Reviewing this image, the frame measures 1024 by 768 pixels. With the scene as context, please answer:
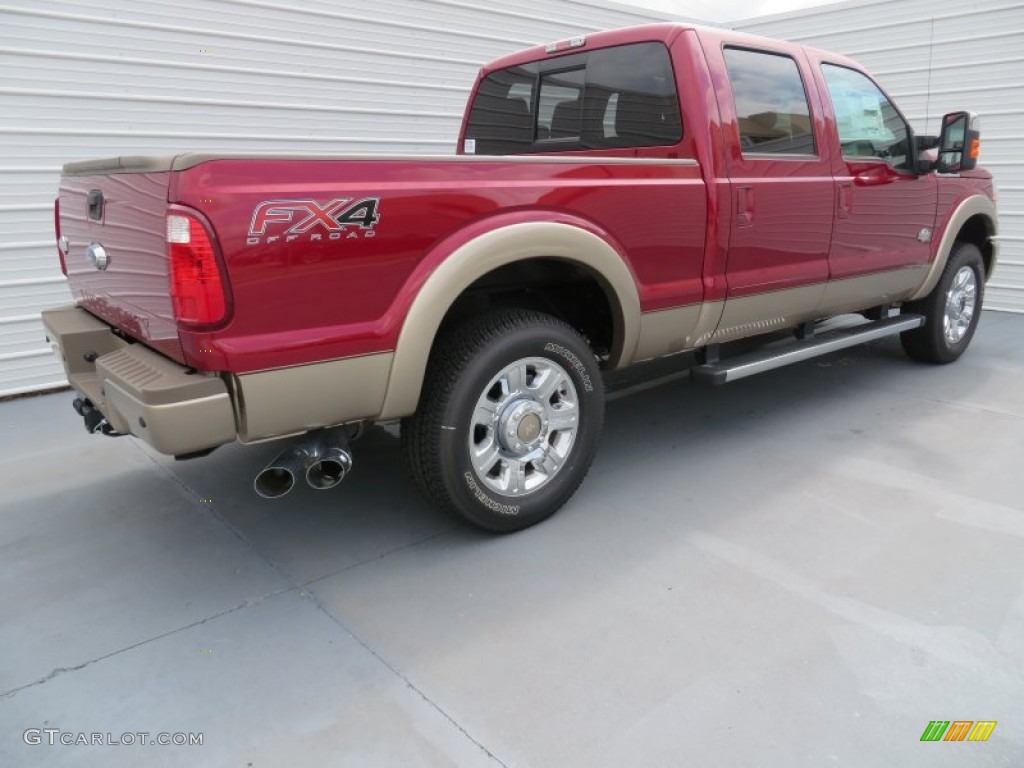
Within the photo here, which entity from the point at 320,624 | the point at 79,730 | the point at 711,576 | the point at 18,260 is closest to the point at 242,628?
the point at 320,624

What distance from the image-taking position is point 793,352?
4.01 metres

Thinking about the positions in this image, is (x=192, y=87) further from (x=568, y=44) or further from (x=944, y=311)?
(x=944, y=311)

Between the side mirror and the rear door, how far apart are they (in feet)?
3.42

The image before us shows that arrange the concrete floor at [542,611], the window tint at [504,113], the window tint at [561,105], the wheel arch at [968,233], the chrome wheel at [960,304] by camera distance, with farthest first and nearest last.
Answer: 1. the chrome wheel at [960,304]
2. the wheel arch at [968,233]
3. the window tint at [504,113]
4. the window tint at [561,105]
5. the concrete floor at [542,611]

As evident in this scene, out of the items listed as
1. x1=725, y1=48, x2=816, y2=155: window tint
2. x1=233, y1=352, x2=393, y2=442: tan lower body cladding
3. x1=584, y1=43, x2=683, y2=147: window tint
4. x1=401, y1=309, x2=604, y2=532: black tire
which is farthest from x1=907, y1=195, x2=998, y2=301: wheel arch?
x1=233, y1=352, x2=393, y2=442: tan lower body cladding

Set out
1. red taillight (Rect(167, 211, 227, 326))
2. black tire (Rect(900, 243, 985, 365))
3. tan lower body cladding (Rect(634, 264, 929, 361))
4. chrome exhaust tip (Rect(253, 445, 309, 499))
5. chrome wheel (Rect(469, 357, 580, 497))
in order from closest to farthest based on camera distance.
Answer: red taillight (Rect(167, 211, 227, 326)) < chrome exhaust tip (Rect(253, 445, 309, 499)) < chrome wheel (Rect(469, 357, 580, 497)) < tan lower body cladding (Rect(634, 264, 929, 361)) < black tire (Rect(900, 243, 985, 365))

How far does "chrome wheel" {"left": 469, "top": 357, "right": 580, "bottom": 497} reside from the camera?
116 inches

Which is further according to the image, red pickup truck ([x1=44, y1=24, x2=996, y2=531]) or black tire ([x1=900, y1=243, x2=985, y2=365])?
black tire ([x1=900, y1=243, x2=985, y2=365])

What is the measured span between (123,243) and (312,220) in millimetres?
787

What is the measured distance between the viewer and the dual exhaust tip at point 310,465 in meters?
2.57

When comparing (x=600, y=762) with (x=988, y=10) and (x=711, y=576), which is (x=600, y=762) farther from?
(x=988, y=10)

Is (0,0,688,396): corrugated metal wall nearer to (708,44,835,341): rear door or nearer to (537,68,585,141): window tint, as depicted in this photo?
(537,68,585,141): window tint

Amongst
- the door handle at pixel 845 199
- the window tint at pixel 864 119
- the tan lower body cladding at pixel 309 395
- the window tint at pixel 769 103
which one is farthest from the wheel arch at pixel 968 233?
the tan lower body cladding at pixel 309 395

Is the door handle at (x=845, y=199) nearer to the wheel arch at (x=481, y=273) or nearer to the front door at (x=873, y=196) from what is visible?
the front door at (x=873, y=196)
